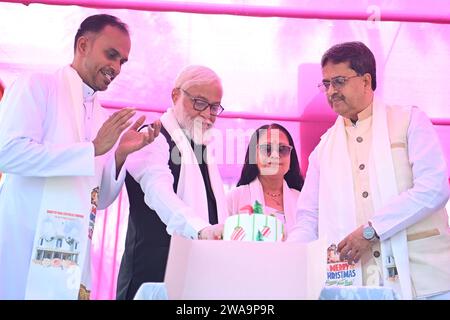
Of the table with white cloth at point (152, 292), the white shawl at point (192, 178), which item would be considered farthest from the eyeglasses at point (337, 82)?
the table with white cloth at point (152, 292)

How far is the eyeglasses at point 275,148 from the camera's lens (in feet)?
9.80

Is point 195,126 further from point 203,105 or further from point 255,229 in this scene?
point 255,229

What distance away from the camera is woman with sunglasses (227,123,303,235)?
2961mm

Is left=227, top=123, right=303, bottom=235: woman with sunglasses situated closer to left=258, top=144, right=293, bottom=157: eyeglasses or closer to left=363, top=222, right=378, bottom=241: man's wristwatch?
left=258, top=144, right=293, bottom=157: eyeglasses

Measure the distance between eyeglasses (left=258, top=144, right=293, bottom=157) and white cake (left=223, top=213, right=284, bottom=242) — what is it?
1.41 meters

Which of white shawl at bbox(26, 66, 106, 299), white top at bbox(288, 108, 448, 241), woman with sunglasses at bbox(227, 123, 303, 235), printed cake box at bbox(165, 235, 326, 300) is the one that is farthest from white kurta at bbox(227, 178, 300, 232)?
printed cake box at bbox(165, 235, 326, 300)

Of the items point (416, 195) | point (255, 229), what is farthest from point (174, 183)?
point (255, 229)

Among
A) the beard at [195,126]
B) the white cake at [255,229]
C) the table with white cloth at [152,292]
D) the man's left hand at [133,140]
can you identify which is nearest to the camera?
the table with white cloth at [152,292]

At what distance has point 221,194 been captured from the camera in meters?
2.77

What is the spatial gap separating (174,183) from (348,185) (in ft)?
2.41

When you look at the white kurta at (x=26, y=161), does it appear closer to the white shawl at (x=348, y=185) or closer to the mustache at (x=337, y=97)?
the white shawl at (x=348, y=185)

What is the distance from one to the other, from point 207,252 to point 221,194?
4.47 ft

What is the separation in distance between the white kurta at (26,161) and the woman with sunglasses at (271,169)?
813 millimetres

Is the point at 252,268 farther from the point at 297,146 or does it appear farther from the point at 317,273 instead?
the point at 297,146
